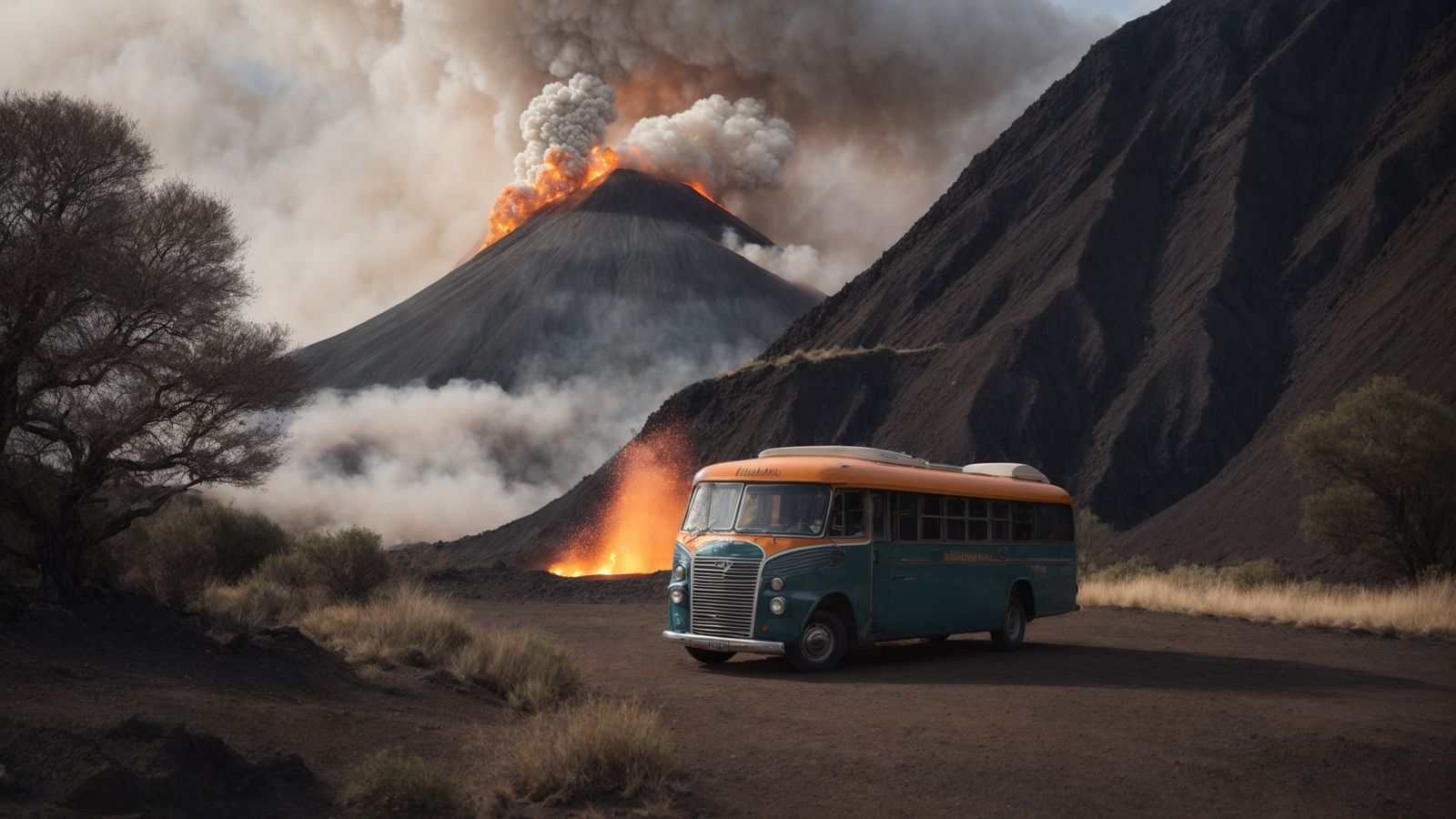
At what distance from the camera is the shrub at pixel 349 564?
24016 millimetres

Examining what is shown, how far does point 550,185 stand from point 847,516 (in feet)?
481

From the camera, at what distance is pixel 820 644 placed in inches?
656

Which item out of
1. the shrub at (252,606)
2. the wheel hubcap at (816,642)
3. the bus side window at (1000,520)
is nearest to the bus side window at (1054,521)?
the bus side window at (1000,520)

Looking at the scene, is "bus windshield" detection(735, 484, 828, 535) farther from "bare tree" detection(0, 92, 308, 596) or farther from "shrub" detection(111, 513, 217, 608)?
"shrub" detection(111, 513, 217, 608)

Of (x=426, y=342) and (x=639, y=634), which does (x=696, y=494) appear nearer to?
(x=639, y=634)

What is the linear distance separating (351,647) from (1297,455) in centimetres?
2700

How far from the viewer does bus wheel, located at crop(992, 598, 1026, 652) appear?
2020 centimetres

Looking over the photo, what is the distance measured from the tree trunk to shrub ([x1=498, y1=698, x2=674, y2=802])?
25.5 ft

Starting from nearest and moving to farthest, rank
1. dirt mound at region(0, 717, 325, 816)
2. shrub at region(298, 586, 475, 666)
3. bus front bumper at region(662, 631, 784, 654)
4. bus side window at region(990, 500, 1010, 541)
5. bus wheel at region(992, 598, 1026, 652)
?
dirt mound at region(0, 717, 325, 816), shrub at region(298, 586, 475, 666), bus front bumper at region(662, 631, 784, 654), bus side window at region(990, 500, 1010, 541), bus wheel at region(992, 598, 1026, 652)

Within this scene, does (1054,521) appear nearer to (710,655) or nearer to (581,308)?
(710,655)

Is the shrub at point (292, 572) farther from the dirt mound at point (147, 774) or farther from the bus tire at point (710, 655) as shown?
the dirt mound at point (147, 774)

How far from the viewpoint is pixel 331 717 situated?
10.9m

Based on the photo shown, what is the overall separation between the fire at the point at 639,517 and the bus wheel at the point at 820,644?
36919 millimetres

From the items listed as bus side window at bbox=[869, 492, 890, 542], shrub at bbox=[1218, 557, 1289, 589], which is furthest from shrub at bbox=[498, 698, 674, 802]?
shrub at bbox=[1218, 557, 1289, 589]
